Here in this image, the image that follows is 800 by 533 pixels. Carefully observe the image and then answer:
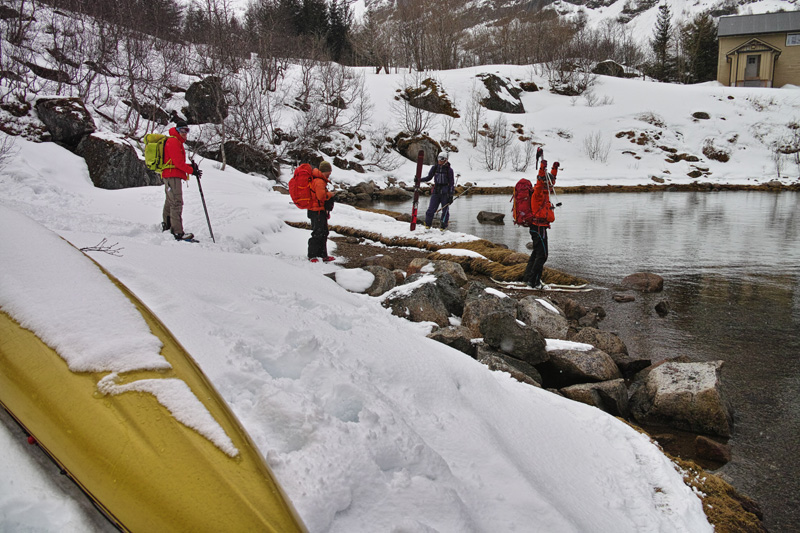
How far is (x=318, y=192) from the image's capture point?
7.77 m

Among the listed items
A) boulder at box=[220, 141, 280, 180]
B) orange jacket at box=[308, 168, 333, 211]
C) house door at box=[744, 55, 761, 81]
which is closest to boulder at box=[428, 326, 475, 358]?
orange jacket at box=[308, 168, 333, 211]

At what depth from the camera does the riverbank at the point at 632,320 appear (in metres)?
2.99

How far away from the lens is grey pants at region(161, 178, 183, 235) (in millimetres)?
8133

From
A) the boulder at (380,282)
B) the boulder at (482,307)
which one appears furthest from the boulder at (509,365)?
the boulder at (380,282)

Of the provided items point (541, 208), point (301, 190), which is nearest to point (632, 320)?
point (541, 208)

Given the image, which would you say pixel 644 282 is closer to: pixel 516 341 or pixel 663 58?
pixel 516 341

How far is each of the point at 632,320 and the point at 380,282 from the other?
382 centimetres

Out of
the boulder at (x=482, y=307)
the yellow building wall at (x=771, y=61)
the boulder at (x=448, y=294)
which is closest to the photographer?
the boulder at (x=482, y=307)

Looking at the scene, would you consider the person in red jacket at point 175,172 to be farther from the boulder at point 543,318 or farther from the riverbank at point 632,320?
the boulder at point 543,318

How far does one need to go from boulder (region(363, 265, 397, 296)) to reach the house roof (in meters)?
59.2

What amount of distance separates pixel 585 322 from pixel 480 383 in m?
4.42

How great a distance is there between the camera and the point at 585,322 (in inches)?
285

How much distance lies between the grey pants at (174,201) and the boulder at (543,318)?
5743mm

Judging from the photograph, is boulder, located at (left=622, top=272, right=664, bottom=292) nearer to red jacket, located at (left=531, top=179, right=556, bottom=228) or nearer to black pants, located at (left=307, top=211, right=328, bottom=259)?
red jacket, located at (left=531, top=179, right=556, bottom=228)
